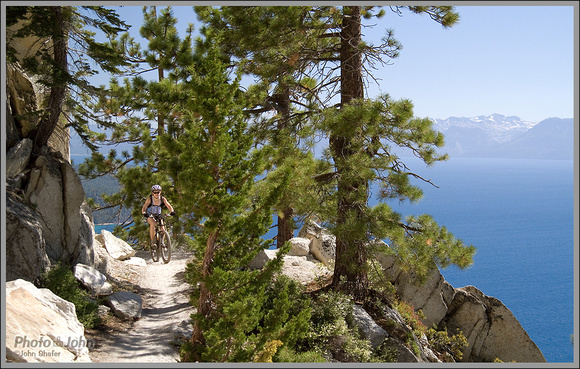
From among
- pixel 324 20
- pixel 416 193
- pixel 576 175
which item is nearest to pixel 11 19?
pixel 324 20

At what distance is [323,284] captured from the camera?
12.3 m

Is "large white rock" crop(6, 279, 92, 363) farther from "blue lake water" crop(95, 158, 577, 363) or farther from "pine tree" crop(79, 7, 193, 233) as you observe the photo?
"blue lake water" crop(95, 158, 577, 363)

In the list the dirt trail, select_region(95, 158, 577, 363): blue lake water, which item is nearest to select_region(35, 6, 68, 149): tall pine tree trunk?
the dirt trail

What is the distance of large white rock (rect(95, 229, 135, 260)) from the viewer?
47.8 ft

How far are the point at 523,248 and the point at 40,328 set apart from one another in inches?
2875

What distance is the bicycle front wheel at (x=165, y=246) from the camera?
1103 cm

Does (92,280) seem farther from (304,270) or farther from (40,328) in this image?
(304,270)

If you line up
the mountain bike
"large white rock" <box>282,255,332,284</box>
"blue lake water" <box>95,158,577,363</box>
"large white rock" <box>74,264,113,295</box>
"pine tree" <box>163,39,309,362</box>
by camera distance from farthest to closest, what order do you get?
"blue lake water" <box>95,158,577,363</box>
"large white rock" <box>282,255,332,284</box>
the mountain bike
"large white rock" <box>74,264,113,295</box>
"pine tree" <box>163,39,309,362</box>

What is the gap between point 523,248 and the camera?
226 feet

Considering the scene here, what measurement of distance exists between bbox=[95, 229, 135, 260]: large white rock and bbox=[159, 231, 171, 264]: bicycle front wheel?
3950 millimetres

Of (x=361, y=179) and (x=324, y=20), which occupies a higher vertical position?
(x=324, y=20)

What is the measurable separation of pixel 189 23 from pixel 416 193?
36.2 feet

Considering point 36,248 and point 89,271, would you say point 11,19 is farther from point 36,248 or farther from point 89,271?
point 89,271

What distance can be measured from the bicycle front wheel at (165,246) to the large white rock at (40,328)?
3444mm
